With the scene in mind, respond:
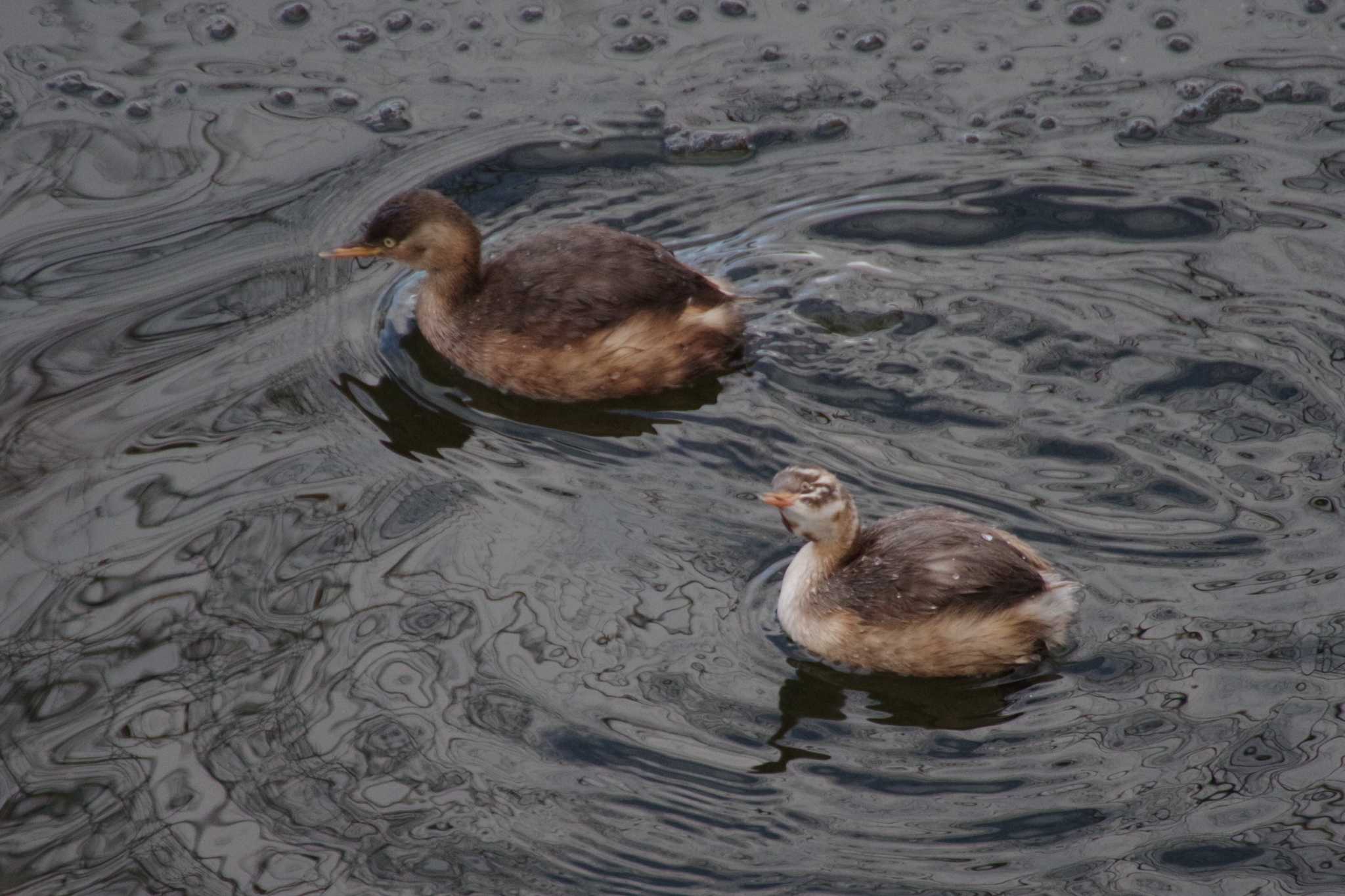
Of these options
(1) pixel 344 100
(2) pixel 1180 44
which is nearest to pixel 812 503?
(1) pixel 344 100

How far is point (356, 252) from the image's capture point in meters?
7.68

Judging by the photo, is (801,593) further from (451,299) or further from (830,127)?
(830,127)

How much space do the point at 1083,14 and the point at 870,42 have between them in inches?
48.1

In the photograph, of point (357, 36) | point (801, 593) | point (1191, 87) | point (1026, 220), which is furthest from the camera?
point (357, 36)

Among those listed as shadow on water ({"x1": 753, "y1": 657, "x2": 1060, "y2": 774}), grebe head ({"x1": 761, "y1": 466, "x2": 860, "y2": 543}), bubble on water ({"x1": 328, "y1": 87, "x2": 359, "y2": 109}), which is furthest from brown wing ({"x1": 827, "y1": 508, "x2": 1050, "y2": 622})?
bubble on water ({"x1": 328, "y1": 87, "x2": 359, "y2": 109})

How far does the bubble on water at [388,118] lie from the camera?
888cm

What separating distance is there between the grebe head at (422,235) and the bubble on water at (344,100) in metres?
1.54

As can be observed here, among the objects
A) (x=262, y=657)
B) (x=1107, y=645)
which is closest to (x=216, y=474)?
(x=262, y=657)

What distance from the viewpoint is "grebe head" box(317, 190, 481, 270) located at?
7.58 metres

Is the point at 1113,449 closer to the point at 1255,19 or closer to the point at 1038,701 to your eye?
the point at 1038,701

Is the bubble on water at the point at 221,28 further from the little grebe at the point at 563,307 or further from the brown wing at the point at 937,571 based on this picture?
the brown wing at the point at 937,571

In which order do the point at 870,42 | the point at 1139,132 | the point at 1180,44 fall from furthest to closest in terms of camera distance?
the point at 870,42 → the point at 1180,44 → the point at 1139,132

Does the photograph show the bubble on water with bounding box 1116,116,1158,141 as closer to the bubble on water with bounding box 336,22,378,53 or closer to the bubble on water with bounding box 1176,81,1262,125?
the bubble on water with bounding box 1176,81,1262,125

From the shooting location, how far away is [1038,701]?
604 centimetres
